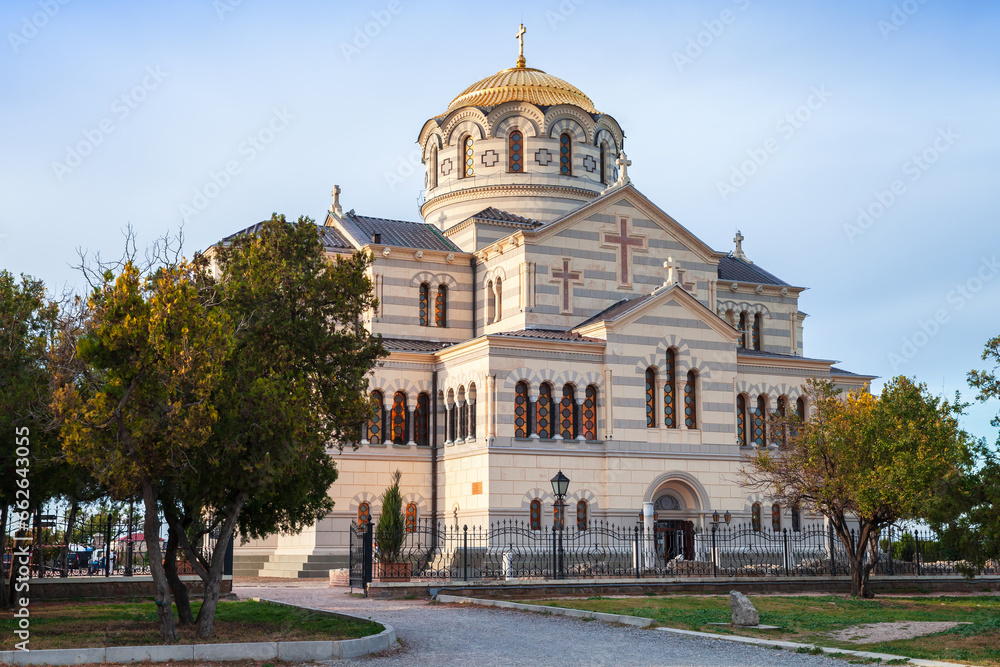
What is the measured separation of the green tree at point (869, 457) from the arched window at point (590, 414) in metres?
7.18

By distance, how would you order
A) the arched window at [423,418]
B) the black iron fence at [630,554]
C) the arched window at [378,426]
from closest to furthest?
the black iron fence at [630,554] → the arched window at [378,426] → the arched window at [423,418]

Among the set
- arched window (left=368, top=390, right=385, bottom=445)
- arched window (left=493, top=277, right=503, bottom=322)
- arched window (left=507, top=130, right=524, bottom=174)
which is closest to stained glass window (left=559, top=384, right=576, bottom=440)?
arched window (left=493, top=277, right=503, bottom=322)

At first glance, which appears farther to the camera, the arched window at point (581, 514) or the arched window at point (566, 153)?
the arched window at point (566, 153)

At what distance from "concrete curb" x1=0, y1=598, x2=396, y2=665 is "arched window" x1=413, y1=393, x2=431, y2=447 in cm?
2408

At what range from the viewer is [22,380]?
2170 cm

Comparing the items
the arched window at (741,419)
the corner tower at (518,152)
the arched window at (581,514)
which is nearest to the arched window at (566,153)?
the corner tower at (518,152)

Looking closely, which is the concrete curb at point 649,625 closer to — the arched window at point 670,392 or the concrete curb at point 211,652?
the concrete curb at point 211,652

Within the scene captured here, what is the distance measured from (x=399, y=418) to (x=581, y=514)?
7880 millimetres

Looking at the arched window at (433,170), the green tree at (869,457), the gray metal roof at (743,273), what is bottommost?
the green tree at (869,457)

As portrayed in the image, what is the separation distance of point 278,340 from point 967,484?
11.9m

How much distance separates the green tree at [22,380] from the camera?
67.9 feet

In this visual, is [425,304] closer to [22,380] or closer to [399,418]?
[399,418]

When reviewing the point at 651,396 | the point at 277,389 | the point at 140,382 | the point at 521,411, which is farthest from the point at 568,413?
the point at 140,382

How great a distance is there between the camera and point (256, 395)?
17.6m
